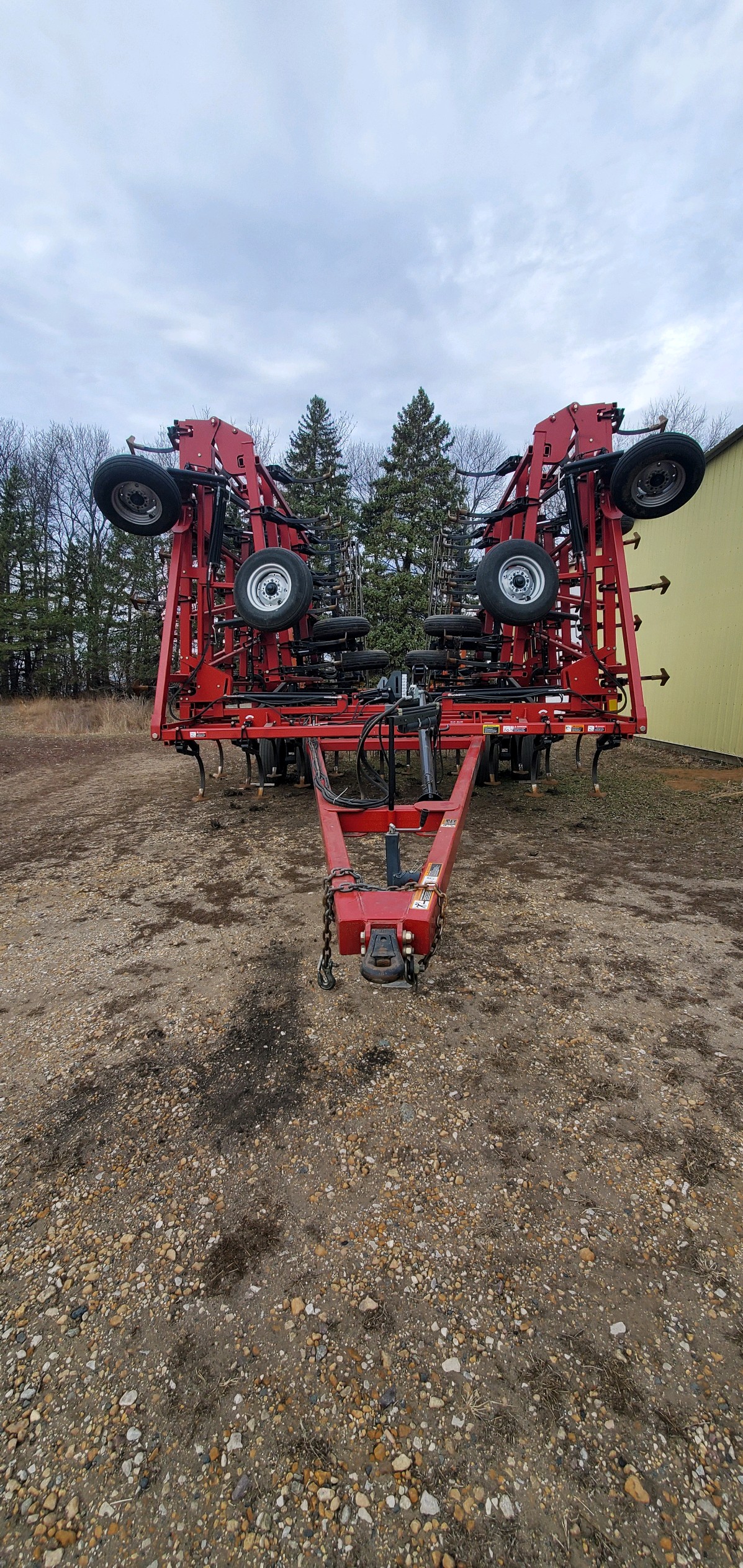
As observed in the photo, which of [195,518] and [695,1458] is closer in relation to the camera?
[695,1458]

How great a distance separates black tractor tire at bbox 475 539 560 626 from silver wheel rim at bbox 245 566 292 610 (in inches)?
79.8

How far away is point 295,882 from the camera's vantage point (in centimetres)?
462

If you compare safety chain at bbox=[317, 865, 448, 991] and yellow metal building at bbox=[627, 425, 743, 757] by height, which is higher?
yellow metal building at bbox=[627, 425, 743, 757]

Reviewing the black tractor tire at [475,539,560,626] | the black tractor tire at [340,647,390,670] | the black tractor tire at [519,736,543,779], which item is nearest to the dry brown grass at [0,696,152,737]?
the black tractor tire at [340,647,390,670]

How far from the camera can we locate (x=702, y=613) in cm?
1066

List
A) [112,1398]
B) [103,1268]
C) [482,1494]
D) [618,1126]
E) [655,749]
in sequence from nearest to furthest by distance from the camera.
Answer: [482,1494] → [112,1398] → [103,1268] → [618,1126] → [655,749]

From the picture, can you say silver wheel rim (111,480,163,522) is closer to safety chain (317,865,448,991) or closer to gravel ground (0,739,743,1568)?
gravel ground (0,739,743,1568)

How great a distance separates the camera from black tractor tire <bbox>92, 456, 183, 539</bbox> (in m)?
6.30

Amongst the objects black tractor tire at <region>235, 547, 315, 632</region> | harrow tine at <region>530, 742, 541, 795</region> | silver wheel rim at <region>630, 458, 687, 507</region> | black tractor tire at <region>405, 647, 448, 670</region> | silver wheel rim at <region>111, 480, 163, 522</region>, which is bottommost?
harrow tine at <region>530, 742, 541, 795</region>

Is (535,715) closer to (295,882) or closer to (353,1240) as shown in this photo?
(295,882)

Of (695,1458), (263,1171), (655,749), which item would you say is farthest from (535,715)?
(655,749)

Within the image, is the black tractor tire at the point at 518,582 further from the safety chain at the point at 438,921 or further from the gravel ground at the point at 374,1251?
the safety chain at the point at 438,921

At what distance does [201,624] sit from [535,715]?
3.68m

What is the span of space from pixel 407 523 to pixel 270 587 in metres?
16.0
